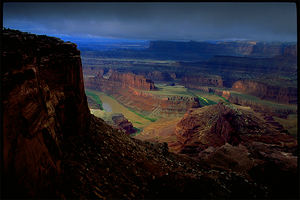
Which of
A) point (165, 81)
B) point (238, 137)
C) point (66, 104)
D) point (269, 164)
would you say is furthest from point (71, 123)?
point (165, 81)

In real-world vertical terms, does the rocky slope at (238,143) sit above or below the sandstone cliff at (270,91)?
below

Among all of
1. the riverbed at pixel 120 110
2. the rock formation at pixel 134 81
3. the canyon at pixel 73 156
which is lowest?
the riverbed at pixel 120 110

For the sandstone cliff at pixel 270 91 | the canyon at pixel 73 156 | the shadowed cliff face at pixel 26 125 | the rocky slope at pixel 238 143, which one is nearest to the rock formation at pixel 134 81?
the rocky slope at pixel 238 143

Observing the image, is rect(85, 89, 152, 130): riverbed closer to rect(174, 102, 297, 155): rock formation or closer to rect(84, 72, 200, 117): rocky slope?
rect(84, 72, 200, 117): rocky slope

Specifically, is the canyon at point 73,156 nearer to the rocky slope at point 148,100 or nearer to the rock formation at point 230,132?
the rock formation at point 230,132

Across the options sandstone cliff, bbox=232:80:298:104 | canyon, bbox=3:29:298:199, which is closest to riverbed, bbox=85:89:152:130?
canyon, bbox=3:29:298:199

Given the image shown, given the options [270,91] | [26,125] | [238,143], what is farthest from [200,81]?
[26,125]
